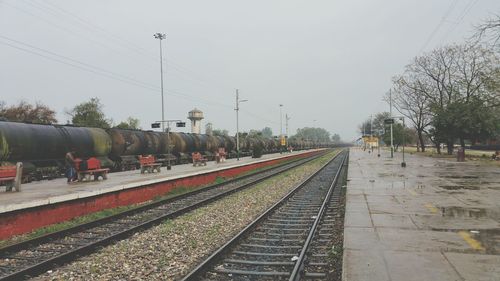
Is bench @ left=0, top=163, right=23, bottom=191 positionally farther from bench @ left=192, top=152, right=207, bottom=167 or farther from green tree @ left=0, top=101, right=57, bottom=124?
green tree @ left=0, top=101, right=57, bottom=124

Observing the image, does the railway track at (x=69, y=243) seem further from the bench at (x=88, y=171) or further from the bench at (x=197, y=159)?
the bench at (x=197, y=159)

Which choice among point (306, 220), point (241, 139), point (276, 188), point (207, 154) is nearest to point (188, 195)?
point (276, 188)

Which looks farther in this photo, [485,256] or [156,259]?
[156,259]

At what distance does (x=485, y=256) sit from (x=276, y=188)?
1230 centimetres

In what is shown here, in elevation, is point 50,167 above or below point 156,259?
above

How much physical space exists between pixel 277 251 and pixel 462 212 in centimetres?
550

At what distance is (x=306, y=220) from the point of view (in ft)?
34.2

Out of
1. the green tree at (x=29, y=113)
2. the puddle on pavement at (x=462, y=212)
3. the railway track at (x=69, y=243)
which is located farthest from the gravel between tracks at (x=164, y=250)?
the green tree at (x=29, y=113)

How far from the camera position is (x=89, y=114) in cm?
7200

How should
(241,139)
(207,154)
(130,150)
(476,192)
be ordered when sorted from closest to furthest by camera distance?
1. (476,192)
2. (130,150)
3. (207,154)
4. (241,139)

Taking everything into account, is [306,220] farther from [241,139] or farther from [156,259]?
[241,139]

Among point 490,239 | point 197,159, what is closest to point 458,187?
point 490,239

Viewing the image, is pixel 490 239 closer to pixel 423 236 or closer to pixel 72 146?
pixel 423 236

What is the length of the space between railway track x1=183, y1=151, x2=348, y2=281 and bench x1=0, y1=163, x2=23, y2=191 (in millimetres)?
8119
